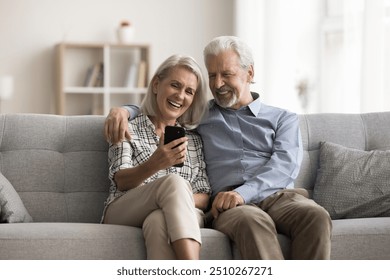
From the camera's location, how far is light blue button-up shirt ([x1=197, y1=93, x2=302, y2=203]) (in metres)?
2.87

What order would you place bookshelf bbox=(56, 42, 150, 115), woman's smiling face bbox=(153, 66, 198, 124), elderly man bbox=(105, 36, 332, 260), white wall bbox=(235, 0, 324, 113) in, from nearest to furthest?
1. elderly man bbox=(105, 36, 332, 260)
2. woman's smiling face bbox=(153, 66, 198, 124)
3. white wall bbox=(235, 0, 324, 113)
4. bookshelf bbox=(56, 42, 150, 115)

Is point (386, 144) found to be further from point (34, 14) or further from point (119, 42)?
point (34, 14)

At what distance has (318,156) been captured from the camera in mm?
3229

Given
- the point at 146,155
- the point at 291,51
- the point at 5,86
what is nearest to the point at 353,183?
the point at 146,155

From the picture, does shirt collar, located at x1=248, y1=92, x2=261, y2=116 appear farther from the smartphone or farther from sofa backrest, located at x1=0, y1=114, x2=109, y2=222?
sofa backrest, located at x1=0, y1=114, x2=109, y2=222

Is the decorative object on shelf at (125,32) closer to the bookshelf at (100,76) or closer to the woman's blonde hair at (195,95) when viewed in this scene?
the bookshelf at (100,76)

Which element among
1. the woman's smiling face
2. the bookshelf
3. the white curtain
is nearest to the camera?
the woman's smiling face

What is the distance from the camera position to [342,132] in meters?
3.28

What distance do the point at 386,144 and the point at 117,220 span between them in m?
1.31

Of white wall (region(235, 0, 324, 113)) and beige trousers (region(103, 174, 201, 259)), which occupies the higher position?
white wall (region(235, 0, 324, 113))

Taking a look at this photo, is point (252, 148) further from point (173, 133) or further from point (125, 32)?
point (125, 32)

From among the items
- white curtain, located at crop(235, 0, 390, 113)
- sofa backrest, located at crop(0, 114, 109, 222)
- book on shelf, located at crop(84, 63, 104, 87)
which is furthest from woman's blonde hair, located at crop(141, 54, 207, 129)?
book on shelf, located at crop(84, 63, 104, 87)

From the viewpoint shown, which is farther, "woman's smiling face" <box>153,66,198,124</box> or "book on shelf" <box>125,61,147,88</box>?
"book on shelf" <box>125,61,147,88</box>

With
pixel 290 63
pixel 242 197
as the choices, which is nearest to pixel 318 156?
pixel 242 197
